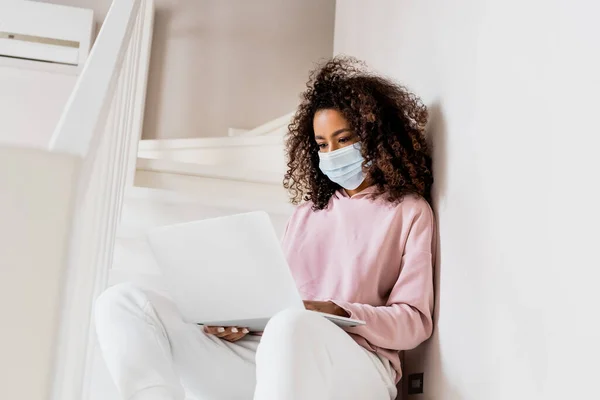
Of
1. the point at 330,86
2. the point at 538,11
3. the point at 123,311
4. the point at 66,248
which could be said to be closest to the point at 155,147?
the point at 330,86

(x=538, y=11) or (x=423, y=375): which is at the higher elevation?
(x=538, y=11)

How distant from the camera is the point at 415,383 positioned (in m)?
1.39

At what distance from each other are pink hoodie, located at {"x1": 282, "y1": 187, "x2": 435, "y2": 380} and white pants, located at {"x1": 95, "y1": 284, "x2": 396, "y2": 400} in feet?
0.22

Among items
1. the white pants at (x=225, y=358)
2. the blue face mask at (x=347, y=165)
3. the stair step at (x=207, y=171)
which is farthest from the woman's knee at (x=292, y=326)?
the stair step at (x=207, y=171)

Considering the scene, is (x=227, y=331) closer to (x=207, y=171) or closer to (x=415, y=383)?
(x=415, y=383)

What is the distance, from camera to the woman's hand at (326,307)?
126cm

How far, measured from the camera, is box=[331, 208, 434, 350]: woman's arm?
1286 millimetres

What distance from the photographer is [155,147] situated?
255cm

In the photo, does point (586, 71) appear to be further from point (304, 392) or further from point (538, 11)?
point (304, 392)

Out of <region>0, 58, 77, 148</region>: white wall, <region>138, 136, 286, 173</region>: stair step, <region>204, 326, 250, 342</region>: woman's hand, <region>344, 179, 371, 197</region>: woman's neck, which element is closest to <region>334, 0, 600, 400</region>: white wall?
<region>344, 179, 371, 197</region>: woman's neck

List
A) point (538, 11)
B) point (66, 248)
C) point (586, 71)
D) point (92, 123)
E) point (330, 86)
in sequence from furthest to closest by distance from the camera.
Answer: point (330, 86) → point (538, 11) → point (586, 71) → point (92, 123) → point (66, 248)

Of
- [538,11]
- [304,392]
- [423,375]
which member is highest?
[538,11]

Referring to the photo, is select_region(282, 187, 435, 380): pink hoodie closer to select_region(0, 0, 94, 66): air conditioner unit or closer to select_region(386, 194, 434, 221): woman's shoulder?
select_region(386, 194, 434, 221): woman's shoulder

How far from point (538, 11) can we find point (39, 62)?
2.24 metres
